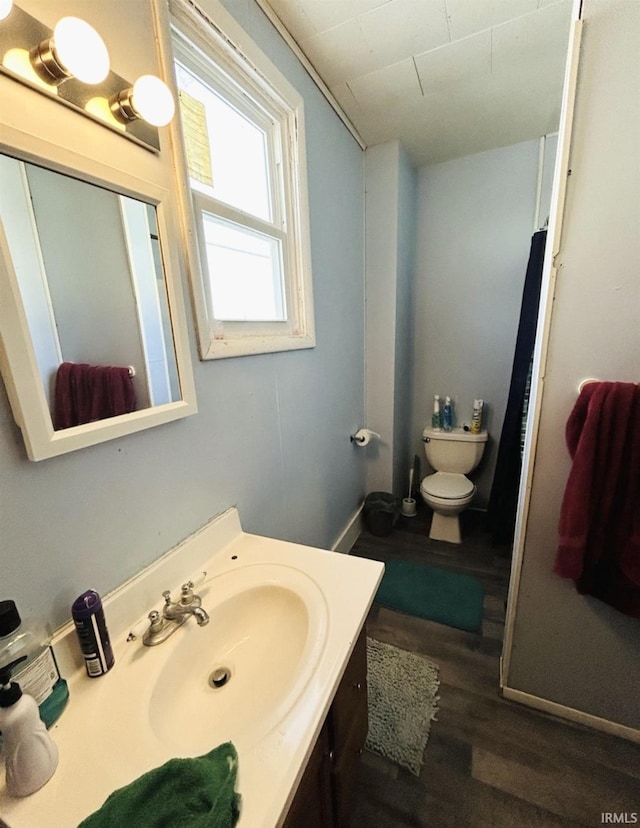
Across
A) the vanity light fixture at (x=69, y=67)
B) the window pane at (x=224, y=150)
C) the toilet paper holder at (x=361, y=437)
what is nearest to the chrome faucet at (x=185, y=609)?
the vanity light fixture at (x=69, y=67)

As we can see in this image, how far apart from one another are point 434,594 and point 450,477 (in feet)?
2.61

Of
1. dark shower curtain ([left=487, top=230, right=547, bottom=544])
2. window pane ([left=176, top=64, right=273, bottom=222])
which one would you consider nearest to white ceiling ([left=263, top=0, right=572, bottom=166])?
window pane ([left=176, top=64, right=273, bottom=222])

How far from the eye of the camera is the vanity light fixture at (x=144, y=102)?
26.5 inches

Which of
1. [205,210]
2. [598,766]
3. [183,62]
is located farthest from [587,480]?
[183,62]

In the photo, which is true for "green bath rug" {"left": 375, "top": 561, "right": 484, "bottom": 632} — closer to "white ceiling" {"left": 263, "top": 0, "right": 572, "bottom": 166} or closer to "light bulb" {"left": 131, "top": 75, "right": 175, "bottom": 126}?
"light bulb" {"left": 131, "top": 75, "right": 175, "bottom": 126}

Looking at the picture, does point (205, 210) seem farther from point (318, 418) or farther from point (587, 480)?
point (587, 480)

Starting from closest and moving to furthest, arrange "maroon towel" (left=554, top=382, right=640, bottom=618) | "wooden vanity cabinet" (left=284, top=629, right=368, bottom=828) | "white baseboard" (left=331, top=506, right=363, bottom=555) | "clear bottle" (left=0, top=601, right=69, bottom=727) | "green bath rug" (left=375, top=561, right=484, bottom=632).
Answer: "clear bottle" (left=0, top=601, right=69, bottom=727) < "wooden vanity cabinet" (left=284, top=629, right=368, bottom=828) < "maroon towel" (left=554, top=382, right=640, bottom=618) < "green bath rug" (left=375, top=561, right=484, bottom=632) < "white baseboard" (left=331, top=506, right=363, bottom=555)

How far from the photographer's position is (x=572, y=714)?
1.22 metres

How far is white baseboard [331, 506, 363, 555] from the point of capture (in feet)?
6.74

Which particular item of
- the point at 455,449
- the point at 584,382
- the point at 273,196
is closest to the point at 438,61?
the point at 273,196

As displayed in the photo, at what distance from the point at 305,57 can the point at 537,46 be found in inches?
37.0

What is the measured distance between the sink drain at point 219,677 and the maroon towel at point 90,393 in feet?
2.19

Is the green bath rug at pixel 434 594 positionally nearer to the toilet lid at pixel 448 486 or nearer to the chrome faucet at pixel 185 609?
the toilet lid at pixel 448 486

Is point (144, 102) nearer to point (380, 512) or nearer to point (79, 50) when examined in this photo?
point (79, 50)
